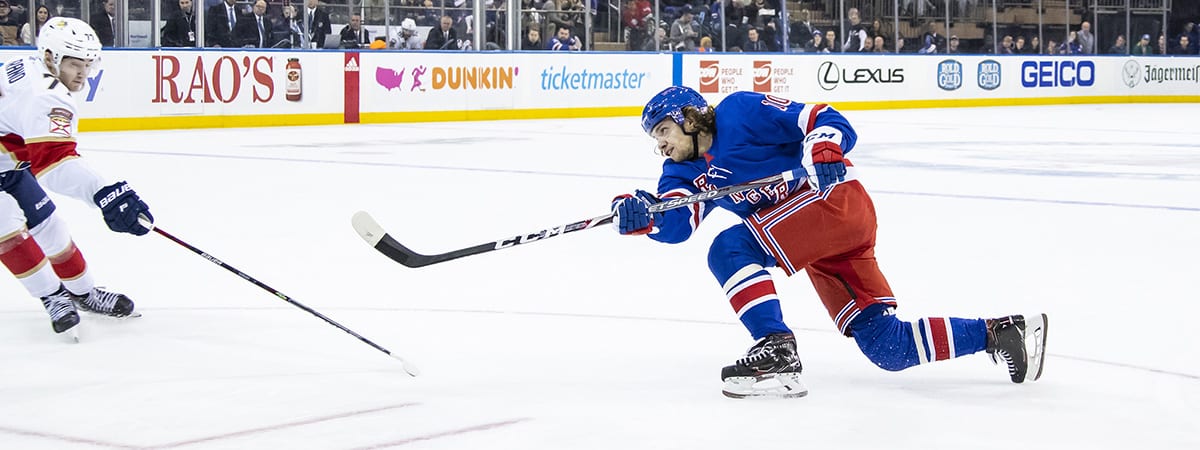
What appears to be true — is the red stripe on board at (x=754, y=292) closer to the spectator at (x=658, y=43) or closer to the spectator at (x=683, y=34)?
the spectator at (x=658, y=43)

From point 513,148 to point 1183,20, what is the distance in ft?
44.0

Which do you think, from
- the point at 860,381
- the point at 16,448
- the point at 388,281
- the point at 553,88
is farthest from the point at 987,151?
the point at 16,448

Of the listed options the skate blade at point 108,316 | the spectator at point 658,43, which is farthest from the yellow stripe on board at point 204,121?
the skate blade at point 108,316

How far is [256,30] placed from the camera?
12.9 metres

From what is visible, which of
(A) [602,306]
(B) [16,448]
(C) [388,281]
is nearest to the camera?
(B) [16,448]

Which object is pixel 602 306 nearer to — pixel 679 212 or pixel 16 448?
pixel 679 212

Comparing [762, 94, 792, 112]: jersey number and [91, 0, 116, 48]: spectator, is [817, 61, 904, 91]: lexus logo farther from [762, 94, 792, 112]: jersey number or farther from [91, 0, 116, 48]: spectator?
[762, 94, 792, 112]: jersey number

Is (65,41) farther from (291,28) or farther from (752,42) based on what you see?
(752,42)

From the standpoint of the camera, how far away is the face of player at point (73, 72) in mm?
3691

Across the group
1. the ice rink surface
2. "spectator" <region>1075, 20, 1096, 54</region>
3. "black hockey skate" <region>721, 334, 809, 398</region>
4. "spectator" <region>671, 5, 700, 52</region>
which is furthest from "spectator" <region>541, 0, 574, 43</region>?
"black hockey skate" <region>721, 334, 809, 398</region>

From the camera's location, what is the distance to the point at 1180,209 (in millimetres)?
6672

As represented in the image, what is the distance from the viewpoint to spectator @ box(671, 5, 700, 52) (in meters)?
16.4

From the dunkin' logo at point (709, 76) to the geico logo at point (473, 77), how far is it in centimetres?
243

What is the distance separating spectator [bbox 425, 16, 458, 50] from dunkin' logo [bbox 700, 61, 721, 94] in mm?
3094
